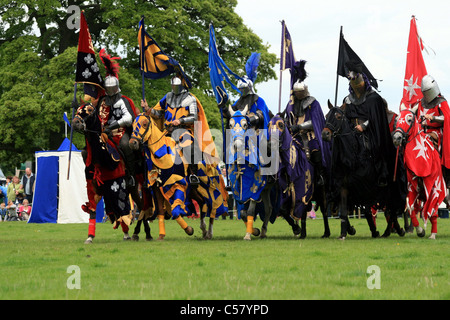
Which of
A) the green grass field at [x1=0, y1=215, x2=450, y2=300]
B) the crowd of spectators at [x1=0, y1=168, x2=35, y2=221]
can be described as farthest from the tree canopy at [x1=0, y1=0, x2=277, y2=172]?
the green grass field at [x1=0, y1=215, x2=450, y2=300]

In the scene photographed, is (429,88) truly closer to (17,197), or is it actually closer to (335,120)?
(335,120)

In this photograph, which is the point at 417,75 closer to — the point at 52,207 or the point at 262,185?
the point at 262,185

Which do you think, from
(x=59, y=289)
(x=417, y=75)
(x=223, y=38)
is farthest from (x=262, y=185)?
(x=223, y=38)

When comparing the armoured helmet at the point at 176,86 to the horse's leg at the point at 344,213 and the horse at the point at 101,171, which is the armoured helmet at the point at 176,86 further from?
the horse's leg at the point at 344,213

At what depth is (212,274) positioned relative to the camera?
7.44 metres

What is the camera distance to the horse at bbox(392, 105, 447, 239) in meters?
13.2

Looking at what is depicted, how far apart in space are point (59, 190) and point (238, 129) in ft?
40.5

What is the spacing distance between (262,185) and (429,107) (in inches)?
136

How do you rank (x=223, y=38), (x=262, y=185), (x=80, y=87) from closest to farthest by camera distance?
1. (x=262, y=185)
2. (x=80, y=87)
3. (x=223, y=38)

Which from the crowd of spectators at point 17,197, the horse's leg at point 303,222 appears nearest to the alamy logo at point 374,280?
the horse's leg at point 303,222

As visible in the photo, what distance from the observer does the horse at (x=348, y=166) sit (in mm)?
12812

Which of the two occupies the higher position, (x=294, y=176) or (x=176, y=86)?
(x=176, y=86)

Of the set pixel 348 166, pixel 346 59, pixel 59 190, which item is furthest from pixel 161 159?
pixel 59 190

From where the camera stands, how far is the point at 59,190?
2361 centimetres
